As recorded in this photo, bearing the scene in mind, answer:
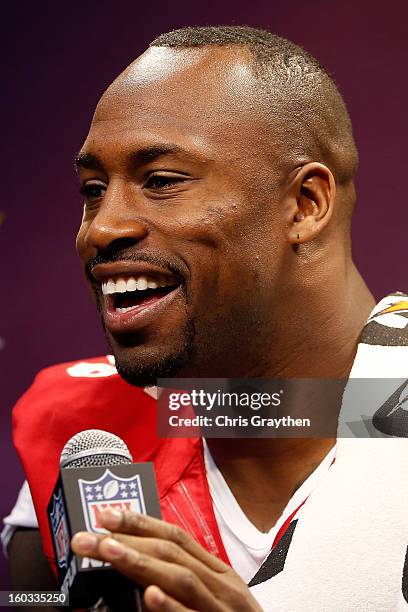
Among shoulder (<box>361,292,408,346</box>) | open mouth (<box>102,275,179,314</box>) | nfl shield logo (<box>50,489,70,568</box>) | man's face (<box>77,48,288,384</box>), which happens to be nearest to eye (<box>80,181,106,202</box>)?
man's face (<box>77,48,288,384</box>)

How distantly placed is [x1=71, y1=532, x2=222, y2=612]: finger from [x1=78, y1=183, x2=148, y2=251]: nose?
44 cm

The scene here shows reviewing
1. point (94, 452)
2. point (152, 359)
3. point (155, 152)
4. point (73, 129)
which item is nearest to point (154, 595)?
point (94, 452)

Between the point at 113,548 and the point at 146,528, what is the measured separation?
0.03 meters

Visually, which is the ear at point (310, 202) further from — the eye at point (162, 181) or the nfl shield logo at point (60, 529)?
the nfl shield logo at point (60, 529)

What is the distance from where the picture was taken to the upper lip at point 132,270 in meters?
0.99

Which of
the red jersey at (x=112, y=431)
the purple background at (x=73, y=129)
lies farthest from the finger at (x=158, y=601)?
the purple background at (x=73, y=129)

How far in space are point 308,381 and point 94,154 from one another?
0.37 m

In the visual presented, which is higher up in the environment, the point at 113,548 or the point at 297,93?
the point at 297,93

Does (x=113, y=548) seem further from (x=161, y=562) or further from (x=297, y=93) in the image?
(x=297, y=93)

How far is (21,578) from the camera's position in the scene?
1.33 meters

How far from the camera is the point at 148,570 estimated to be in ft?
1.98

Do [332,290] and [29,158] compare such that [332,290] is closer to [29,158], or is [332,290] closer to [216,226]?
[216,226]

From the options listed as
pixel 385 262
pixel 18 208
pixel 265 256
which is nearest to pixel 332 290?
pixel 265 256

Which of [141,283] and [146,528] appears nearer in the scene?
[146,528]
